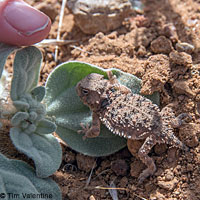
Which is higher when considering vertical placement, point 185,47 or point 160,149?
point 185,47

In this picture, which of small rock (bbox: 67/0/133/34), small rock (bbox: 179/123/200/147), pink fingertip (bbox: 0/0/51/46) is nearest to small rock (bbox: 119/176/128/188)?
small rock (bbox: 179/123/200/147)

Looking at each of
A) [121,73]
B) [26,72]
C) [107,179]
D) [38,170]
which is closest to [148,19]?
[121,73]

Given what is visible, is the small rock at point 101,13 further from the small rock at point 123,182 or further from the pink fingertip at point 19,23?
the small rock at point 123,182

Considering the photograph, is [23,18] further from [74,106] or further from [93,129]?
[93,129]

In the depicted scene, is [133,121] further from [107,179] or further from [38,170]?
[38,170]

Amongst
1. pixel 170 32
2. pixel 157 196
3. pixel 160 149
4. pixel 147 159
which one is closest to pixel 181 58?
pixel 170 32

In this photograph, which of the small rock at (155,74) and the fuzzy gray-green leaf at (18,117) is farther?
the small rock at (155,74)

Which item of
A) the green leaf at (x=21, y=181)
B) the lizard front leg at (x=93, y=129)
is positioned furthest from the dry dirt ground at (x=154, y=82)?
the lizard front leg at (x=93, y=129)
